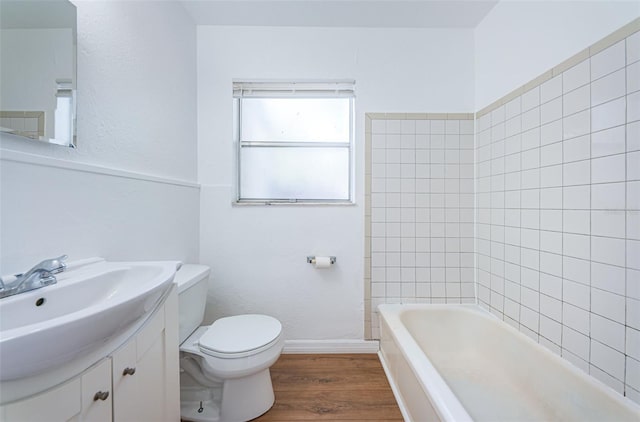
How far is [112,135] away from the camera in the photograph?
109cm

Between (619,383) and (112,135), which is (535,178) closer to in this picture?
(619,383)

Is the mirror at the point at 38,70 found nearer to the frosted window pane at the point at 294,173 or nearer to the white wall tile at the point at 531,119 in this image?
the frosted window pane at the point at 294,173

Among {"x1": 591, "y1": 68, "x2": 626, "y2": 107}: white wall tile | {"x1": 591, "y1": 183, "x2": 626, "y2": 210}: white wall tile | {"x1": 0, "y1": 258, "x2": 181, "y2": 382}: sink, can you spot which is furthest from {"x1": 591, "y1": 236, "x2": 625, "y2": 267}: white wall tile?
{"x1": 0, "y1": 258, "x2": 181, "y2": 382}: sink

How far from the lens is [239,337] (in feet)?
4.12

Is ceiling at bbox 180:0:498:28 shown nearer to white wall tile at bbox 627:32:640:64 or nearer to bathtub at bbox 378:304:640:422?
white wall tile at bbox 627:32:640:64

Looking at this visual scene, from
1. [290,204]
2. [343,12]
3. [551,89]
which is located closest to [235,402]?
[290,204]

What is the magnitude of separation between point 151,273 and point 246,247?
90cm

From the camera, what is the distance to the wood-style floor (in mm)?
1295

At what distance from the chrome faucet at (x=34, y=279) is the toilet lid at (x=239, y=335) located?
26.5 inches

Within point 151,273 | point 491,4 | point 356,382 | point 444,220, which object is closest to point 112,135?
point 151,273

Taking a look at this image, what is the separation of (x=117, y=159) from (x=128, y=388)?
0.88 m

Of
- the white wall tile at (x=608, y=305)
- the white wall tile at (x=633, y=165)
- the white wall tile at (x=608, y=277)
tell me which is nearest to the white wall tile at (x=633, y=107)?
the white wall tile at (x=633, y=165)

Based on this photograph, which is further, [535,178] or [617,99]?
[535,178]

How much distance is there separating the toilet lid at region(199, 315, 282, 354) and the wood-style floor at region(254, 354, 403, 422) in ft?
1.33
